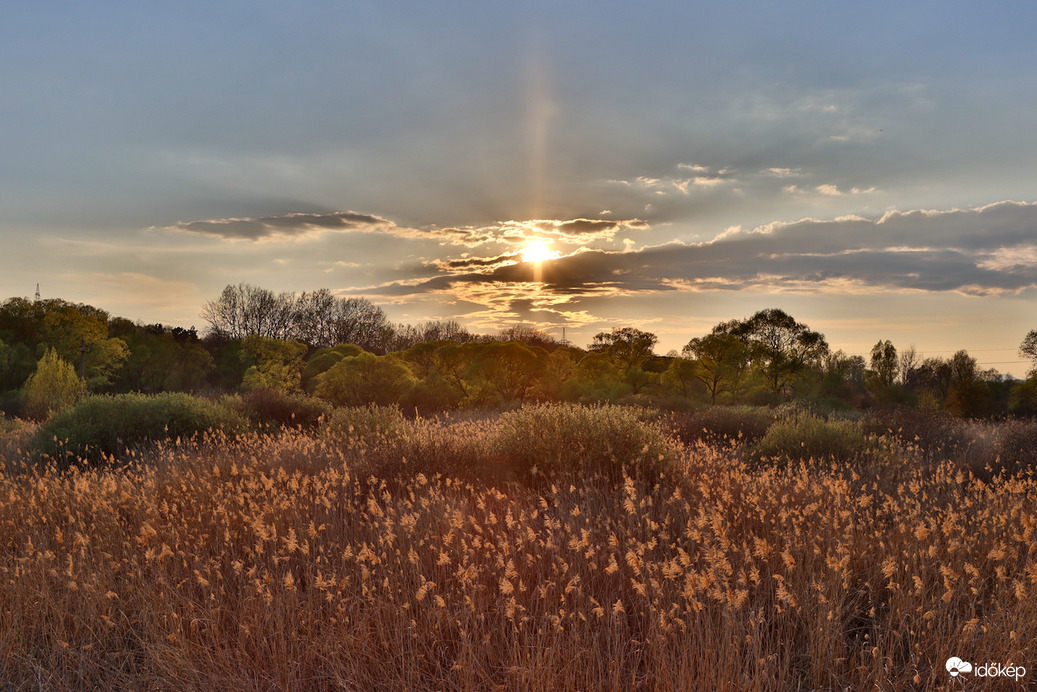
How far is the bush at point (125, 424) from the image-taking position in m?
12.1

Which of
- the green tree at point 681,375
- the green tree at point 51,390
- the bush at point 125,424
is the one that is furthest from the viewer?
the green tree at point 681,375

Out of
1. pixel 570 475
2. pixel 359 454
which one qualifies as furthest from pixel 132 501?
pixel 570 475

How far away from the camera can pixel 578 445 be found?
7738mm

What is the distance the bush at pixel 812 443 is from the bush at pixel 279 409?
32.7 ft

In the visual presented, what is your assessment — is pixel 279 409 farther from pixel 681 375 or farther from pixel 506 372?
pixel 681 375

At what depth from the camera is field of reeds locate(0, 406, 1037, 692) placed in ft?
10.9

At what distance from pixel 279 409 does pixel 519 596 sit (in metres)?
13.8

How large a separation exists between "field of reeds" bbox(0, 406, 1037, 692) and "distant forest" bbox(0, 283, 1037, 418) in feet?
52.0

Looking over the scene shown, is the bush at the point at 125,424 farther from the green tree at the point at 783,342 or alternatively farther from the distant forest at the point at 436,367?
the green tree at the point at 783,342

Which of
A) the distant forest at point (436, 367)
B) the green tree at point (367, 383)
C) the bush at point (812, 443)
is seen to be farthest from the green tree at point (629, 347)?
the bush at point (812, 443)

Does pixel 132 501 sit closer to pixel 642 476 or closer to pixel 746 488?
pixel 642 476

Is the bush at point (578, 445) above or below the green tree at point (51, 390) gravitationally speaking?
above
